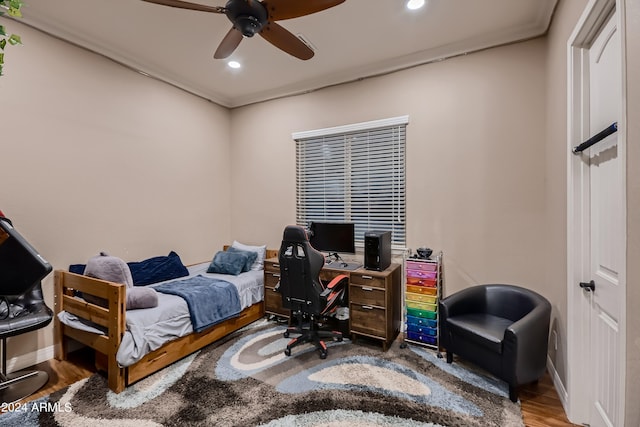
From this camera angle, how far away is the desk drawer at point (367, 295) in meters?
2.78

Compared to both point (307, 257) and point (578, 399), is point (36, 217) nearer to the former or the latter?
point (307, 257)

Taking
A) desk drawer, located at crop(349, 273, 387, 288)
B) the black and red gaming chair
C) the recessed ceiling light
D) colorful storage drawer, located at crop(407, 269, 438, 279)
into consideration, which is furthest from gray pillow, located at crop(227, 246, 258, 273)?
the recessed ceiling light

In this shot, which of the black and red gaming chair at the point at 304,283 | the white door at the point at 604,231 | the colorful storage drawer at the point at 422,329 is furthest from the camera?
the colorful storage drawer at the point at 422,329

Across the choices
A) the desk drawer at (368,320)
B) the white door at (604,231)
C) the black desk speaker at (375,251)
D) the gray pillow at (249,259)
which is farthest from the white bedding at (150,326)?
the white door at (604,231)

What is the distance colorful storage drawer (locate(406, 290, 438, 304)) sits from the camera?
2743 mm

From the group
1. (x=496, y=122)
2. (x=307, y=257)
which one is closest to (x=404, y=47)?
(x=496, y=122)

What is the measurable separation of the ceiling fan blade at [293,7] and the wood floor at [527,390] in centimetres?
298

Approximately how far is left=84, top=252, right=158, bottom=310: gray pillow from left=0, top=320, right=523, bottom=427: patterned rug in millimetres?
609

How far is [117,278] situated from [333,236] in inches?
85.4

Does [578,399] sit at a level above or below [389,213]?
below

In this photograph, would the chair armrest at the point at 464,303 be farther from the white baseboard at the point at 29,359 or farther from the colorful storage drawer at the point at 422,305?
the white baseboard at the point at 29,359

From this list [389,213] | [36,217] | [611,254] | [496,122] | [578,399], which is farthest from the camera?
[389,213]

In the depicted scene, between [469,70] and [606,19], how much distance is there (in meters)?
1.41

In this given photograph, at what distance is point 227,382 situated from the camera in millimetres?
2238
